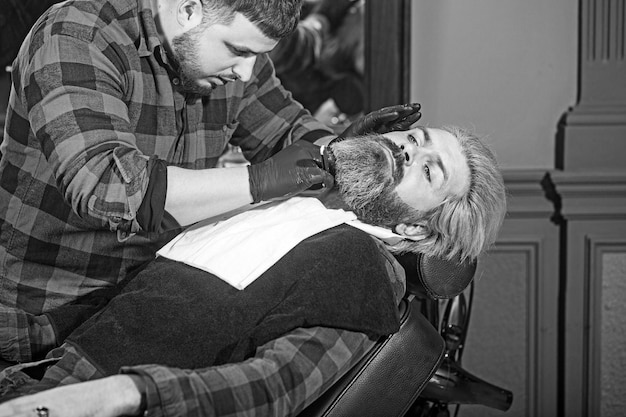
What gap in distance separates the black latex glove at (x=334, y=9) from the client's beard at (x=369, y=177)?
4.25 feet

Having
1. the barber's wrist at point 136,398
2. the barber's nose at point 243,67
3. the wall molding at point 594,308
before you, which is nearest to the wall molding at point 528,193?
the wall molding at point 594,308

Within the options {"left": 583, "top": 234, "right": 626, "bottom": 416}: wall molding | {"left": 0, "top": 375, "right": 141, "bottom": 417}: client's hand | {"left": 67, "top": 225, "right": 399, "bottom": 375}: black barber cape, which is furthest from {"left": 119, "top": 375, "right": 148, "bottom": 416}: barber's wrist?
{"left": 583, "top": 234, "right": 626, "bottom": 416}: wall molding

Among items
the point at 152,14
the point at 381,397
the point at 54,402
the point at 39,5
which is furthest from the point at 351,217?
the point at 39,5

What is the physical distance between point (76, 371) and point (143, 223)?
319 mm

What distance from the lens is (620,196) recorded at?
116 inches

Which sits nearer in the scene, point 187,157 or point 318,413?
point 318,413

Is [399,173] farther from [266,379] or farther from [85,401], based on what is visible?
[85,401]

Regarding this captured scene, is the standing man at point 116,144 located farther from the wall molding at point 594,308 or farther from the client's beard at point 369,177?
the wall molding at point 594,308

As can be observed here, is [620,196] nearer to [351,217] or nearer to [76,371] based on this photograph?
[351,217]

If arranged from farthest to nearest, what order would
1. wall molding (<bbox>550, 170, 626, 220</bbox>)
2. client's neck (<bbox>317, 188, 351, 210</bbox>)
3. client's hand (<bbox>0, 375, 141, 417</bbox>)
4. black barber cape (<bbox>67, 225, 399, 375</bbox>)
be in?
1. wall molding (<bbox>550, 170, 626, 220</bbox>)
2. client's neck (<bbox>317, 188, 351, 210</bbox>)
3. black barber cape (<bbox>67, 225, 399, 375</bbox>)
4. client's hand (<bbox>0, 375, 141, 417</bbox>)

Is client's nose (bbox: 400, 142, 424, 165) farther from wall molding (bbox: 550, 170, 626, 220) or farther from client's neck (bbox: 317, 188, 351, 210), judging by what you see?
wall molding (bbox: 550, 170, 626, 220)

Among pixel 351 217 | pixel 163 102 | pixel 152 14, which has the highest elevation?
pixel 152 14

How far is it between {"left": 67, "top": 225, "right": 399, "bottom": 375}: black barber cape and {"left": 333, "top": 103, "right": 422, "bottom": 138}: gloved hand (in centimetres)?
34

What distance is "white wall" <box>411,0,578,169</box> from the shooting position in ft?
9.69
